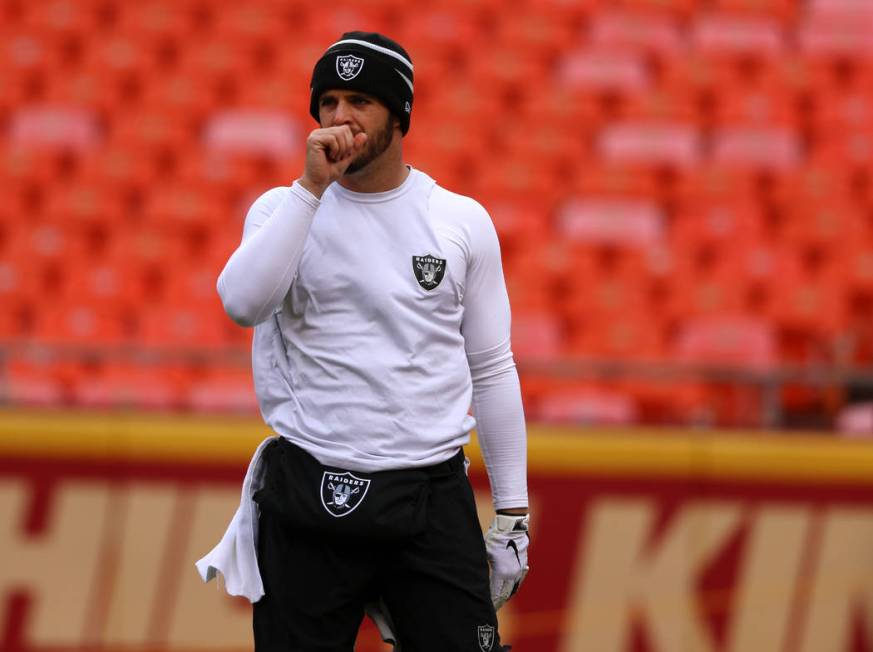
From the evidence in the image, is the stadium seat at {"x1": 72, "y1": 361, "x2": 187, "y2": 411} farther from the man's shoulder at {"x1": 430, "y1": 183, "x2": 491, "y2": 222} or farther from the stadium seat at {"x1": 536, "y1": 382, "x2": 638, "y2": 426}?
the man's shoulder at {"x1": 430, "y1": 183, "x2": 491, "y2": 222}

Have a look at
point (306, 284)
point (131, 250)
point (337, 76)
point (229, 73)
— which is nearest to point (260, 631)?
point (306, 284)

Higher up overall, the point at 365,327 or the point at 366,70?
the point at 366,70

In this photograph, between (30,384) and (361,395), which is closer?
(361,395)

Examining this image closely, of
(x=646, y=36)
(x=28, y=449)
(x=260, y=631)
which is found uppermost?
(x=646, y=36)

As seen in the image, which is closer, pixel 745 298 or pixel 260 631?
pixel 260 631

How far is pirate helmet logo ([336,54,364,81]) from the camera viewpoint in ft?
9.42

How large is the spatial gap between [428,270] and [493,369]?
1.13 feet

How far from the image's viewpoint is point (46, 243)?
27.0ft

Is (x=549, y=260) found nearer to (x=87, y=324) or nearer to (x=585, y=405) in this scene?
(x=585, y=405)

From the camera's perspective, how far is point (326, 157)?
9.20 feet

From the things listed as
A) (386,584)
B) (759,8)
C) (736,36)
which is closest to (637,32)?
(736,36)

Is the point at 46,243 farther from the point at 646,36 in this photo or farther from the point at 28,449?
the point at 646,36

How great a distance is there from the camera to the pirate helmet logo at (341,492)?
285cm

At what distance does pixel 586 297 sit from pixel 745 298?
829 mm
